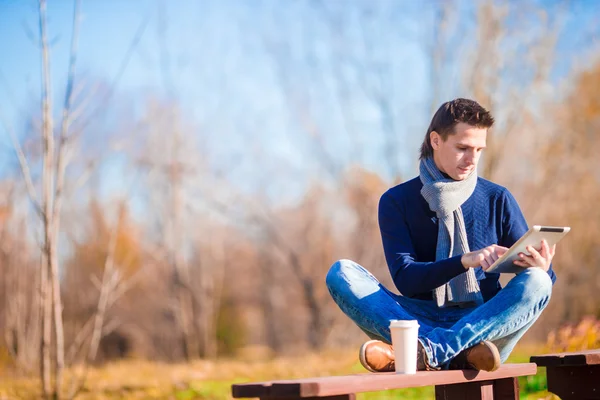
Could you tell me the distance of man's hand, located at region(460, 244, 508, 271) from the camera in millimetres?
2141

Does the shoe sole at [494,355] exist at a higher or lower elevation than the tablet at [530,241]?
lower

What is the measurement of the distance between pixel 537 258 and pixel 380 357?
1.96 feet

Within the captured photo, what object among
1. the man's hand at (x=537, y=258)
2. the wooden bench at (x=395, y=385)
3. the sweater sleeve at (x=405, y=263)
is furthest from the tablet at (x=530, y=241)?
the wooden bench at (x=395, y=385)

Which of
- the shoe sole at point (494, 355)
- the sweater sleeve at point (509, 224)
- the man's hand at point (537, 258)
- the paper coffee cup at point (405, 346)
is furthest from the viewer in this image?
the sweater sleeve at point (509, 224)

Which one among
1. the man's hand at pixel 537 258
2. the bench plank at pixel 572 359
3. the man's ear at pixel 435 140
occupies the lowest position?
the bench plank at pixel 572 359

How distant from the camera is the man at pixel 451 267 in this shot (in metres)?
2.19

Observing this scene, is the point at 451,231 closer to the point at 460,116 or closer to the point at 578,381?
the point at 460,116

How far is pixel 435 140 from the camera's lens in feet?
8.31

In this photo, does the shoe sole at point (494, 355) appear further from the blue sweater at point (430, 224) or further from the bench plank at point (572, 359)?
the bench plank at point (572, 359)

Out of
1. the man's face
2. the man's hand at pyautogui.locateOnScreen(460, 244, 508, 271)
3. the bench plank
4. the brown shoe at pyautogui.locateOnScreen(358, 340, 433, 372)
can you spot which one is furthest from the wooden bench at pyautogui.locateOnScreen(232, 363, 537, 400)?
the man's face

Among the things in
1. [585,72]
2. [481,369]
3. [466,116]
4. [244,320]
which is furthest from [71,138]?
[244,320]

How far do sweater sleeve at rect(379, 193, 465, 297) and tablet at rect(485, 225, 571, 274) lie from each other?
130mm

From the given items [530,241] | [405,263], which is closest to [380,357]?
[405,263]

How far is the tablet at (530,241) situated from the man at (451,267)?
0.03 meters
